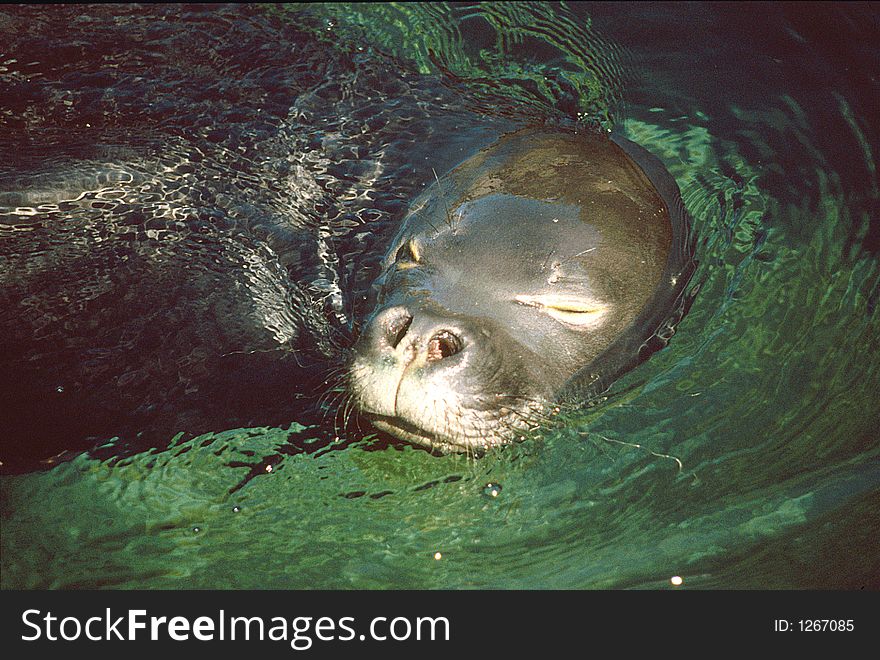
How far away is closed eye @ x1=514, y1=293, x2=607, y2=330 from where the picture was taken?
Result: 4.30 m

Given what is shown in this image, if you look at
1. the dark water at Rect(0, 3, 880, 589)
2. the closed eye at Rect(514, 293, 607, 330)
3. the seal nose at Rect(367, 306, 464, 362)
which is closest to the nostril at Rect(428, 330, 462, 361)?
the seal nose at Rect(367, 306, 464, 362)

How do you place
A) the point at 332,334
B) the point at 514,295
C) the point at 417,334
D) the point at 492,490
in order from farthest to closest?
1. the point at 332,334
2. the point at 492,490
3. the point at 514,295
4. the point at 417,334

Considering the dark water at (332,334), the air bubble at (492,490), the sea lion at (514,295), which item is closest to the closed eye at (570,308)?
the sea lion at (514,295)

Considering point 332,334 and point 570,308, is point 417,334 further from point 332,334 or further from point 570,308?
point 332,334

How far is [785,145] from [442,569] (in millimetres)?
3320

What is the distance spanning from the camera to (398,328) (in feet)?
13.0

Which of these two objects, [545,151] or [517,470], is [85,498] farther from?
[545,151]

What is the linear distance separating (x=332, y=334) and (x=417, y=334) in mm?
935

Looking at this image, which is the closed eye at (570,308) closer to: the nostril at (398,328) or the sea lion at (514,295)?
the sea lion at (514,295)

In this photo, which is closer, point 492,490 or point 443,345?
point 443,345

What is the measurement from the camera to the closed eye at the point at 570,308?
4.30m

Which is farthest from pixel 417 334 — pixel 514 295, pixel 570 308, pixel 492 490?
pixel 492 490

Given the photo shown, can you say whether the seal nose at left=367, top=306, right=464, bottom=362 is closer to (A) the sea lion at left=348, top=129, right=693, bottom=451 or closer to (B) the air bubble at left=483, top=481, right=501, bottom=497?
(A) the sea lion at left=348, top=129, right=693, bottom=451

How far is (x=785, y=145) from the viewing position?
580cm
